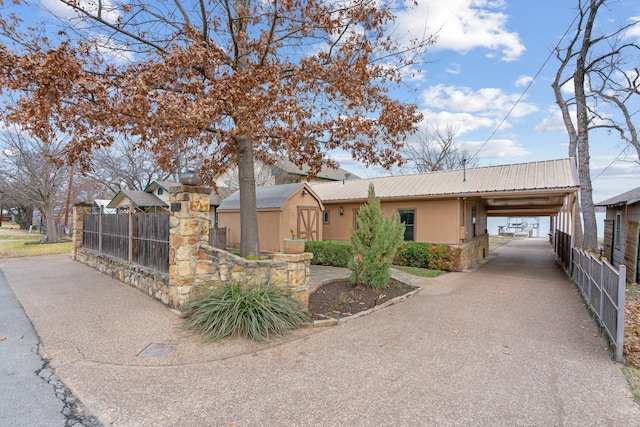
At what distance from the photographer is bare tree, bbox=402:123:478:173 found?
28234mm

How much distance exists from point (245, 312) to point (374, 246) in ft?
11.2

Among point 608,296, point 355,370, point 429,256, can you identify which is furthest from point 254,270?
point 429,256

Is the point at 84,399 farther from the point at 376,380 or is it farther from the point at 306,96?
the point at 306,96

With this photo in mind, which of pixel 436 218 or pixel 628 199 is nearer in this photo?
pixel 628 199

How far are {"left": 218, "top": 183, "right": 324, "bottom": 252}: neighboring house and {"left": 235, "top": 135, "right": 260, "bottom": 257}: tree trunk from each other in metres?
4.61

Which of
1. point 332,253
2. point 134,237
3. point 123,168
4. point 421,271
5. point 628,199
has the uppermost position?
point 123,168

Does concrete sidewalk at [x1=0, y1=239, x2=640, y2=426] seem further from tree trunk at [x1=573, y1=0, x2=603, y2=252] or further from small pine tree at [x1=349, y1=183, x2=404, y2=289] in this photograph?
tree trunk at [x1=573, y1=0, x2=603, y2=252]

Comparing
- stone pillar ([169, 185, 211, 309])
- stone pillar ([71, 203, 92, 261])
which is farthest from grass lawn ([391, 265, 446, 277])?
stone pillar ([71, 203, 92, 261])

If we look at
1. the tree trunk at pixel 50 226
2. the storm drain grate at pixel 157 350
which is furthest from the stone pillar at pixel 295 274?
the tree trunk at pixel 50 226

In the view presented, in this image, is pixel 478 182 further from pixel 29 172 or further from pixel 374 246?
pixel 29 172

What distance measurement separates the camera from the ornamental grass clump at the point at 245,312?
15.6 feet

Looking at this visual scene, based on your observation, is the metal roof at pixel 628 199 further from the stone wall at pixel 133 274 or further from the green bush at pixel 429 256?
the stone wall at pixel 133 274

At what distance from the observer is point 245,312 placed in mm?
4914

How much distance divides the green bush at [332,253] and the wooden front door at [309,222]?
5.78ft
